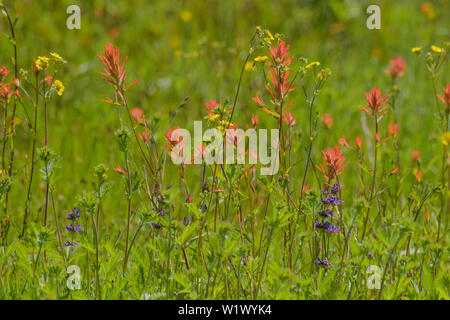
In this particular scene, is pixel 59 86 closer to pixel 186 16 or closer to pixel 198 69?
pixel 198 69

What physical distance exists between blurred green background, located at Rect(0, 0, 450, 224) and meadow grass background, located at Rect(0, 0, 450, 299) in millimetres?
12

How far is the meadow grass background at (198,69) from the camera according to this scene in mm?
3561

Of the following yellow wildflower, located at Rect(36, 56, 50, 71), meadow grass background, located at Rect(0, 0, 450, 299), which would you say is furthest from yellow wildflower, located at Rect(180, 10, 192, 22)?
yellow wildflower, located at Rect(36, 56, 50, 71)

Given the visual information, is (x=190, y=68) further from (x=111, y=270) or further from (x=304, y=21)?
(x=111, y=270)

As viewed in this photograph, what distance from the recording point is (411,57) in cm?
543

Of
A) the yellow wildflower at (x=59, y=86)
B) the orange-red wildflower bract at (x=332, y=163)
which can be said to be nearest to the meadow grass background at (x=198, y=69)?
the orange-red wildflower bract at (x=332, y=163)

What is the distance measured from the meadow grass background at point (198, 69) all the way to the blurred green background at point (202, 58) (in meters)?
0.01

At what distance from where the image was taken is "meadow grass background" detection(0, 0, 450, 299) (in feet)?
11.7

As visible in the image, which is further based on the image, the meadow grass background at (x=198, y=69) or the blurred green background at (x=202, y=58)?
the blurred green background at (x=202, y=58)

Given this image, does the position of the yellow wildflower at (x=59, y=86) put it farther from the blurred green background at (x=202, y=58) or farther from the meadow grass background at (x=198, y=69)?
the blurred green background at (x=202, y=58)

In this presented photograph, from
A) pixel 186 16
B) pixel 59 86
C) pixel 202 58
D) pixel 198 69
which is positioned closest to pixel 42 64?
pixel 59 86

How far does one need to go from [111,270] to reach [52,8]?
463 centimetres

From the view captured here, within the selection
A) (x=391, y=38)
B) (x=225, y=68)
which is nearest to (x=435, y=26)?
(x=391, y=38)

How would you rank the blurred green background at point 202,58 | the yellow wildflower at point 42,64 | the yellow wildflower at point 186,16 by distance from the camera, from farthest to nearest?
the yellow wildflower at point 186,16 < the blurred green background at point 202,58 < the yellow wildflower at point 42,64
